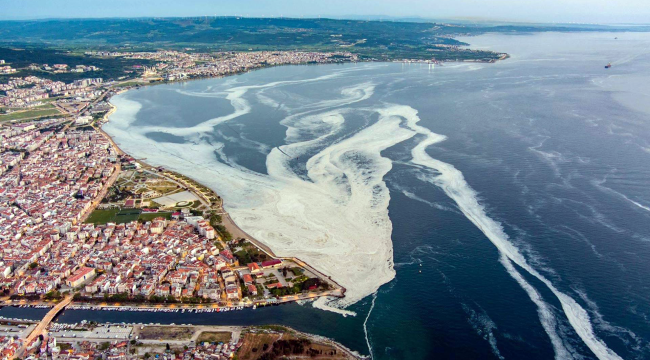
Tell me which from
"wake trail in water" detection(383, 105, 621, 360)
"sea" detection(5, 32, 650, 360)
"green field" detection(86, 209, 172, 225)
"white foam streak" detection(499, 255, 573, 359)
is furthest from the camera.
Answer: "green field" detection(86, 209, 172, 225)

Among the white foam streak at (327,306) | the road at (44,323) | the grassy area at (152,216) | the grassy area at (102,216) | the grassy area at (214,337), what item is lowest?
the road at (44,323)

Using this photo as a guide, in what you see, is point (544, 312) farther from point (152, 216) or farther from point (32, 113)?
point (32, 113)

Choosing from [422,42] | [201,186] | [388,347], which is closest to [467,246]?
[388,347]

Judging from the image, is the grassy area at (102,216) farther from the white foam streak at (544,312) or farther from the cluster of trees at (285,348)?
the white foam streak at (544,312)

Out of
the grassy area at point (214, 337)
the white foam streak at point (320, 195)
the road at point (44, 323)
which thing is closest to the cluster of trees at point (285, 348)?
the grassy area at point (214, 337)

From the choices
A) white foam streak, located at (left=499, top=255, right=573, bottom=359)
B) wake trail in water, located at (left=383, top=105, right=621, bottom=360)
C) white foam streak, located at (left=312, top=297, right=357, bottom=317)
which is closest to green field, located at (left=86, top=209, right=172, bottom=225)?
white foam streak, located at (left=312, top=297, right=357, bottom=317)

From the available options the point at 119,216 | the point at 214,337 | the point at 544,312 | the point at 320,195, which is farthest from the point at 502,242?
the point at 119,216

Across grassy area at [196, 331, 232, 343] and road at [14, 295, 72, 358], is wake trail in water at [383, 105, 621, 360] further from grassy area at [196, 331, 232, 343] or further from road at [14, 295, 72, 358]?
road at [14, 295, 72, 358]
